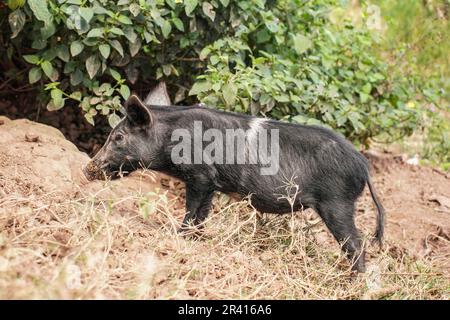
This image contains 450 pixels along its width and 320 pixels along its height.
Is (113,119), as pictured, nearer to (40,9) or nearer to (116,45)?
(116,45)

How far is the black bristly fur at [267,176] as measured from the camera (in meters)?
5.34

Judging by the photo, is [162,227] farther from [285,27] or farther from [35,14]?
[285,27]

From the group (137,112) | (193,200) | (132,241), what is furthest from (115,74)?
(132,241)

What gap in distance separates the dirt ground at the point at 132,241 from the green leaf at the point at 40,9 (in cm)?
98

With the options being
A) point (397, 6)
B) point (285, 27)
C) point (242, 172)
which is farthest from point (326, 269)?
point (397, 6)

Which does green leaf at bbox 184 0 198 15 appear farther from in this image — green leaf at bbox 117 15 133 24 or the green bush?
green leaf at bbox 117 15 133 24

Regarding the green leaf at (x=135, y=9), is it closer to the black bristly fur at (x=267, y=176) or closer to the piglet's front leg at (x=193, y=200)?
the black bristly fur at (x=267, y=176)

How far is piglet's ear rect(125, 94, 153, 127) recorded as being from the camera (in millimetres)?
5336

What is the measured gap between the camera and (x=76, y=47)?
598 centimetres

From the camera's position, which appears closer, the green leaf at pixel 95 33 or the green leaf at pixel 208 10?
the green leaf at pixel 95 33

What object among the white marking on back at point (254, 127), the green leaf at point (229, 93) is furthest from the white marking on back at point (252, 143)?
the green leaf at point (229, 93)

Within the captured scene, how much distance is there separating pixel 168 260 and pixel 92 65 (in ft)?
7.63

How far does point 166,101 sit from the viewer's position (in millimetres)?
6191

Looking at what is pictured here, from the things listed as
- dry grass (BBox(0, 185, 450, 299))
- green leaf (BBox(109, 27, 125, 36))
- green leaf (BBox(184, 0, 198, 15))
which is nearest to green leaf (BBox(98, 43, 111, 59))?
green leaf (BBox(109, 27, 125, 36))
